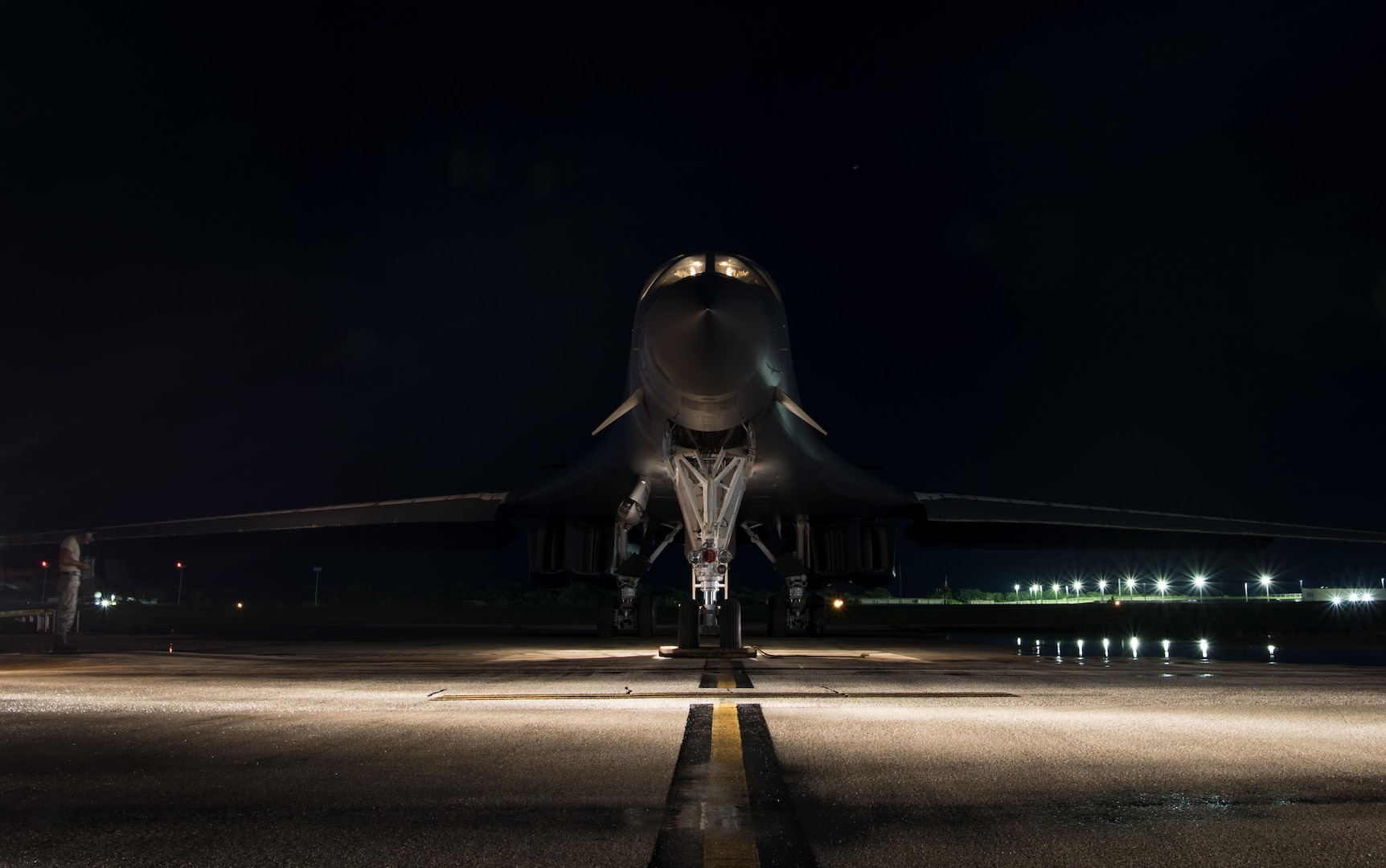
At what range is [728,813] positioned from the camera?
9.18 feet

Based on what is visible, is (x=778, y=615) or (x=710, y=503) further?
(x=778, y=615)

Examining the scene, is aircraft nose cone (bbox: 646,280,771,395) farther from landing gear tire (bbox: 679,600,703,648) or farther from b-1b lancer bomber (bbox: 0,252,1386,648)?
landing gear tire (bbox: 679,600,703,648)

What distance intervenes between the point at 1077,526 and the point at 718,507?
33.3ft

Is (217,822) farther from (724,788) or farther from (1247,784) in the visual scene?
(1247,784)

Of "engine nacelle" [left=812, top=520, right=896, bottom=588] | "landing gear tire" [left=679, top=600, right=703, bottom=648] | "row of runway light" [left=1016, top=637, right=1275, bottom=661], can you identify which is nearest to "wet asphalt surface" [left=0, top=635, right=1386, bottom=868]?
"landing gear tire" [left=679, top=600, right=703, bottom=648]

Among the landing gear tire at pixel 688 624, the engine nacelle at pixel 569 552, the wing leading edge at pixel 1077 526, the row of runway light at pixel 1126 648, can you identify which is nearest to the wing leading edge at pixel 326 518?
the engine nacelle at pixel 569 552

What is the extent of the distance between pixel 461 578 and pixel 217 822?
8024 centimetres

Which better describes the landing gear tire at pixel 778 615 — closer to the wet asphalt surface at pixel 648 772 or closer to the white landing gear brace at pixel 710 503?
the white landing gear brace at pixel 710 503

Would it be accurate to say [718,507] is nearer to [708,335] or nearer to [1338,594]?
[708,335]

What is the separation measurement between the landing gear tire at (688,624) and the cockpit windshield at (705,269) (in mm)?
4009

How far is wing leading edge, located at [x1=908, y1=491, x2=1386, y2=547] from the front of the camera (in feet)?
57.3

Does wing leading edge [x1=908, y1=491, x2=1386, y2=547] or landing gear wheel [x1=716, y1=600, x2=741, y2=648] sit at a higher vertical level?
wing leading edge [x1=908, y1=491, x2=1386, y2=547]

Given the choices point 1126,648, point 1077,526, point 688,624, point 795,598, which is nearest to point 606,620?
point 795,598

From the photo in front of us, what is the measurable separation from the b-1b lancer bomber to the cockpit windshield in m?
0.03
